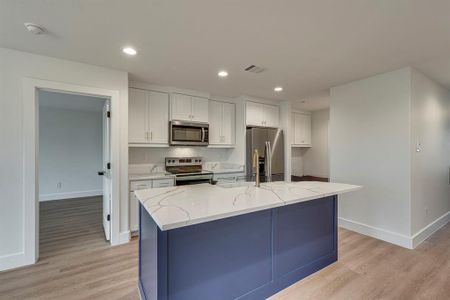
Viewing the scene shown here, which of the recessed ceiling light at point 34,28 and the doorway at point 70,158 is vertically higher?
the recessed ceiling light at point 34,28

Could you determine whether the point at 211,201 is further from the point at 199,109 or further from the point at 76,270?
the point at 199,109

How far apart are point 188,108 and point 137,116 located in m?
0.92

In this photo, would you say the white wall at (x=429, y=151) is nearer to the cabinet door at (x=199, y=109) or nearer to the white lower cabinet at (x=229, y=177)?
the white lower cabinet at (x=229, y=177)

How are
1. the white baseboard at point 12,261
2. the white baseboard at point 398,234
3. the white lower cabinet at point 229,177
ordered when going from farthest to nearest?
the white lower cabinet at point 229,177
the white baseboard at point 398,234
the white baseboard at point 12,261

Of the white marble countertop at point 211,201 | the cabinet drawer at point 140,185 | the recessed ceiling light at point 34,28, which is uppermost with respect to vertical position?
the recessed ceiling light at point 34,28

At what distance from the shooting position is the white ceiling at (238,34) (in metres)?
1.64

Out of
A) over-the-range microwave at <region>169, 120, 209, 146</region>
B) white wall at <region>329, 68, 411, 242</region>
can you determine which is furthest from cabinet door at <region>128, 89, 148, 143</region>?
white wall at <region>329, 68, 411, 242</region>

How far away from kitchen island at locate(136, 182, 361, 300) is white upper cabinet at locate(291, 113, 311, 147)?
10.9ft

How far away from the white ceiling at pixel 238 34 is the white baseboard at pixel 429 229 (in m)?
2.36

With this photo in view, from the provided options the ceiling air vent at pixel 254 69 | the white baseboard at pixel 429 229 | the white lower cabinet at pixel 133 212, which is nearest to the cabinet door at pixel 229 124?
the ceiling air vent at pixel 254 69

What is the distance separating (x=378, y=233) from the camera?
3.08 meters

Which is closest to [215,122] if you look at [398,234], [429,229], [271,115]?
[271,115]

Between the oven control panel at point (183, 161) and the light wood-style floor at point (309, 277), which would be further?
the oven control panel at point (183, 161)

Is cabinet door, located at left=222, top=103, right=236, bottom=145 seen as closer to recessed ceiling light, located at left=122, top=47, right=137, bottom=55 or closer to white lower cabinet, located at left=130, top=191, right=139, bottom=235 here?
white lower cabinet, located at left=130, top=191, right=139, bottom=235
